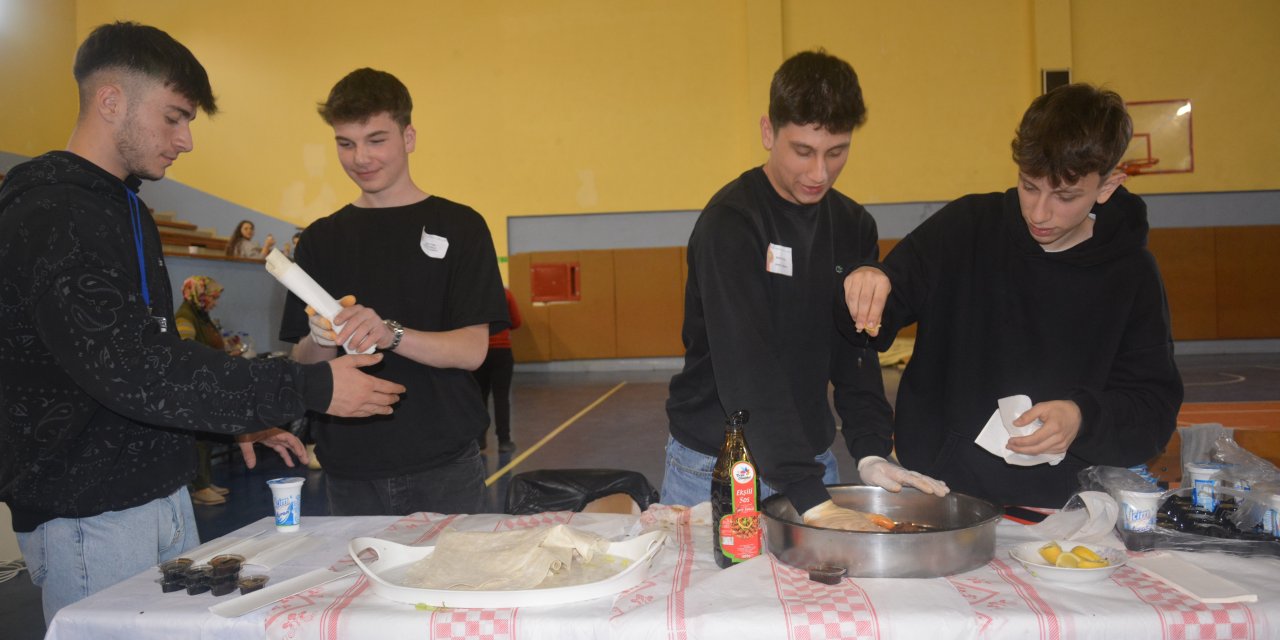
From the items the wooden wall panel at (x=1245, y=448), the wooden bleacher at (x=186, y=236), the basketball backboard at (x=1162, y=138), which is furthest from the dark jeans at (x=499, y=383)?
the basketball backboard at (x=1162, y=138)

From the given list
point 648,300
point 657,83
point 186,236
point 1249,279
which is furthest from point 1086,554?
point 1249,279

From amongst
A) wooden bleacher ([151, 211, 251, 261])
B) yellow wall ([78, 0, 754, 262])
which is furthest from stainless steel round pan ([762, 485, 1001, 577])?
yellow wall ([78, 0, 754, 262])

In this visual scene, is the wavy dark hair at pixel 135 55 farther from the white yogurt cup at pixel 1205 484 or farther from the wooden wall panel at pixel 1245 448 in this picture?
the wooden wall panel at pixel 1245 448

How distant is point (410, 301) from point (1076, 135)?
5.47 feet

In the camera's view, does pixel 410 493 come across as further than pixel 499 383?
No

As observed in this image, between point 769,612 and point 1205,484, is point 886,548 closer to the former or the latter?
point 769,612

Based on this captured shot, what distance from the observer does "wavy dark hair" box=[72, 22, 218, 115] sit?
1647mm

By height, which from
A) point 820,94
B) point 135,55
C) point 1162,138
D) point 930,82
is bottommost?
point 820,94

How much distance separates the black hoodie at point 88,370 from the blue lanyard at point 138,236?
1 cm

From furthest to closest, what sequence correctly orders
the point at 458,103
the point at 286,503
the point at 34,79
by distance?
1. the point at 458,103
2. the point at 34,79
3. the point at 286,503

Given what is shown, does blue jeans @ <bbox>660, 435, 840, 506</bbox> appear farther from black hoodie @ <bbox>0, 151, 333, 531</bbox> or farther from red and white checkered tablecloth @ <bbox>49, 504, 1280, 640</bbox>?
black hoodie @ <bbox>0, 151, 333, 531</bbox>

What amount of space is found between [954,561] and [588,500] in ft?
4.82

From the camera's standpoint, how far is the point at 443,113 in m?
13.0

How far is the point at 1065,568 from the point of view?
137cm
